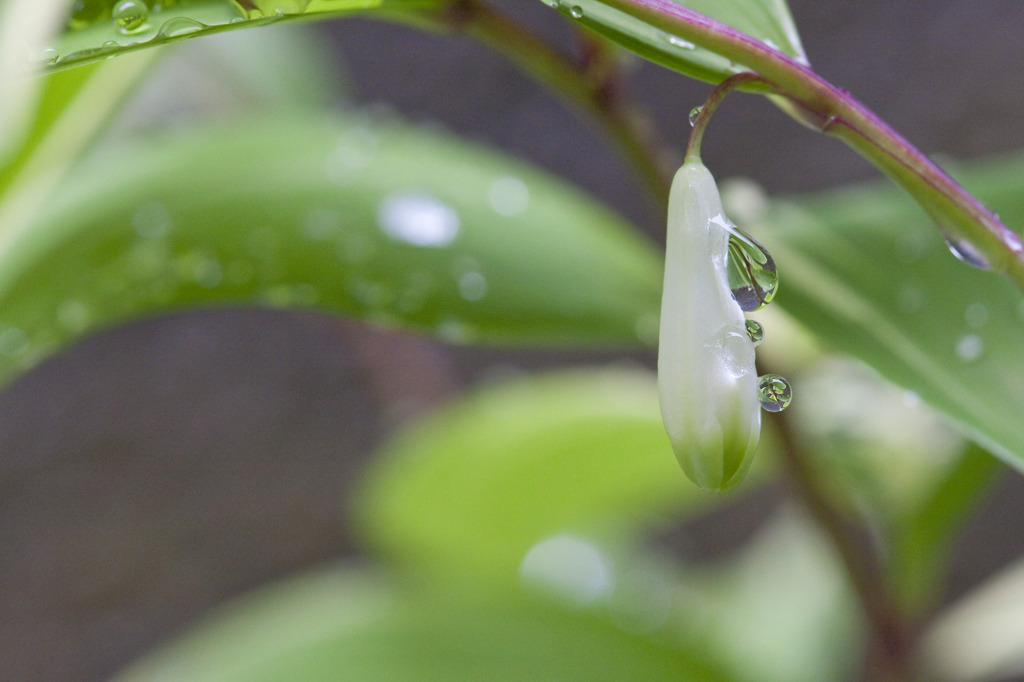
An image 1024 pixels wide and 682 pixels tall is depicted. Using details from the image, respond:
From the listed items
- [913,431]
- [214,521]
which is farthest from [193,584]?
[913,431]

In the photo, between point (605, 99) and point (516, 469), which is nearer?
point (605, 99)

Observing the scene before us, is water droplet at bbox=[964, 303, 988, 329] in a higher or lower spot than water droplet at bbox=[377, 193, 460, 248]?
lower

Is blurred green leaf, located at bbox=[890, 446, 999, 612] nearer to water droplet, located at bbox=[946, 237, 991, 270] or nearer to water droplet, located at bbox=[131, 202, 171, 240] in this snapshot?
water droplet, located at bbox=[946, 237, 991, 270]

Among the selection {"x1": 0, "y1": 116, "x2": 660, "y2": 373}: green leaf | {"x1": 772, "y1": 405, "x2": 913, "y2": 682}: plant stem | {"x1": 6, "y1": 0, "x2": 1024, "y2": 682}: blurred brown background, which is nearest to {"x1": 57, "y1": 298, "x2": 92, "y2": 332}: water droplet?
{"x1": 0, "y1": 116, "x2": 660, "y2": 373}: green leaf

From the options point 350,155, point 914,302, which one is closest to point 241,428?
point 350,155

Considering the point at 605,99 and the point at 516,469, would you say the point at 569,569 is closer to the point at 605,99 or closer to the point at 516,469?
the point at 516,469
